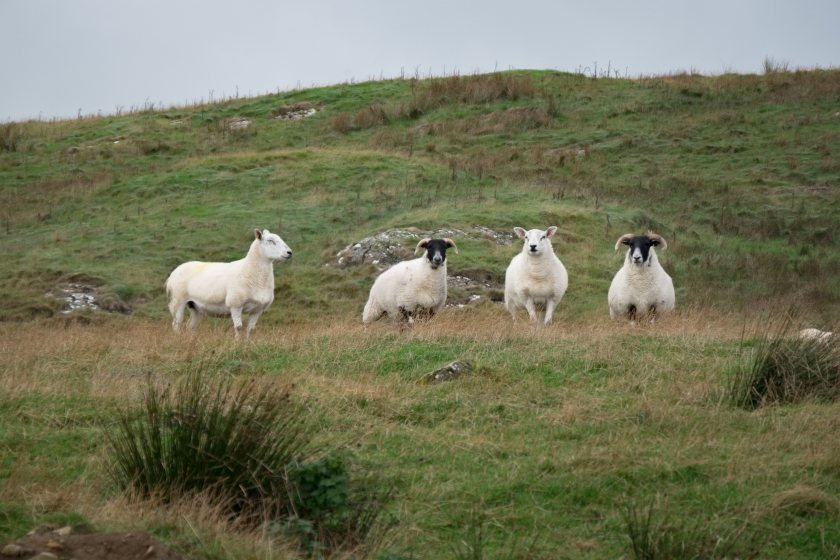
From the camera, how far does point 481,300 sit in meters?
21.4

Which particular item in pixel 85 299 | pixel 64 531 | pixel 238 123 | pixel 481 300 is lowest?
pixel 85 299

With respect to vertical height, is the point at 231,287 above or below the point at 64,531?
below

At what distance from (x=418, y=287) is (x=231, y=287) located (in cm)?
353

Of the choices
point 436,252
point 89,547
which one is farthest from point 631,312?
point 89,547

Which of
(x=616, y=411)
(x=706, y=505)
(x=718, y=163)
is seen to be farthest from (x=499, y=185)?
(x=706, y=505)

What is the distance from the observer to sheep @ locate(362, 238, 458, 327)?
18.2m

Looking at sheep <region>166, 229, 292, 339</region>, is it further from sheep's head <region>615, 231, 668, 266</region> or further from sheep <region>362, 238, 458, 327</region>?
sheep's head <region>615, 231, 668, 266</region>

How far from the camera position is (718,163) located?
3195cm

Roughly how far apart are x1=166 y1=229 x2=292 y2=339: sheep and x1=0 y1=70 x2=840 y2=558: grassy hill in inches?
34.8

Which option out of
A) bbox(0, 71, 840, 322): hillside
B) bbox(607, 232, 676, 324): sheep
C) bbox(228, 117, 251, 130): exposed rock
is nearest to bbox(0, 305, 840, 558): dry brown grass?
bbox(607, 232, 676, 324): sheep

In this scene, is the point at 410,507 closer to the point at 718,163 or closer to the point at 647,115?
the point at 718,163

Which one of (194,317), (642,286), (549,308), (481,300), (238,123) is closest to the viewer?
(642,286)

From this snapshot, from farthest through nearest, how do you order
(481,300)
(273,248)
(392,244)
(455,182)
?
1. (455,182)
2. (392,244)
3. (481,300)
4. (273,248)

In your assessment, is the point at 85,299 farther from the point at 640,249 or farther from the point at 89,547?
the point at 89,547
